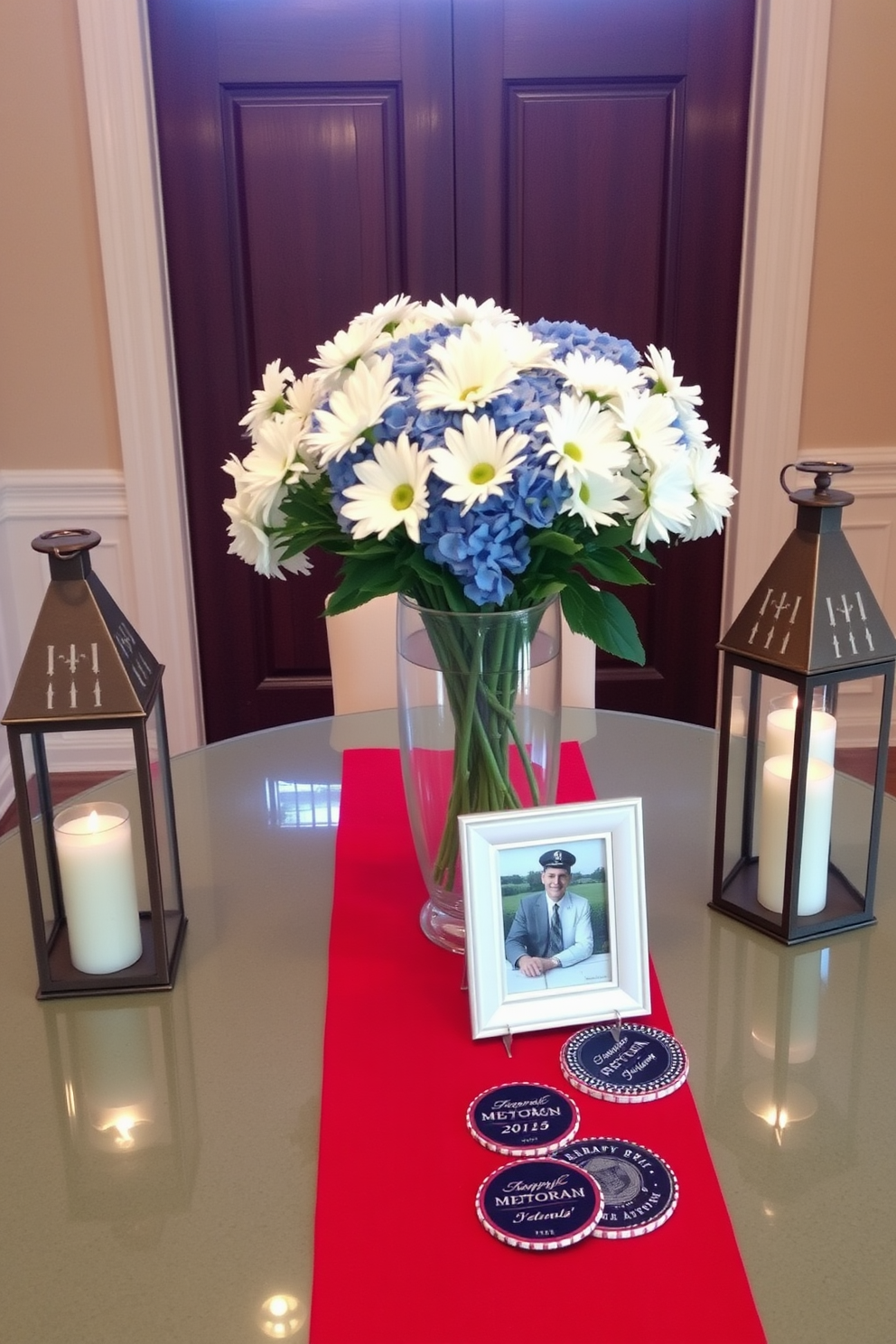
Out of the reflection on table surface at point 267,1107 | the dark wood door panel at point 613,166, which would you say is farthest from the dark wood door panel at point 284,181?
the reflection on table surface at point 267,1107

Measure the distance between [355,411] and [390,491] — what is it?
0.07 meters

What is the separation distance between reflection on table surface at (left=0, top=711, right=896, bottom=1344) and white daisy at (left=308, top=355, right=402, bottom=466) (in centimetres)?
50

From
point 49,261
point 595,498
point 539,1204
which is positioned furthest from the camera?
point 49,261

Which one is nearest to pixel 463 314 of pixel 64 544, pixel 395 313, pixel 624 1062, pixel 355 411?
pixel 395 313

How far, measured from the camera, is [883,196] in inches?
110

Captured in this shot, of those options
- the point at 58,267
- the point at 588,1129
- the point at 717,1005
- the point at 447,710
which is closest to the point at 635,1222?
the point at 588,1129

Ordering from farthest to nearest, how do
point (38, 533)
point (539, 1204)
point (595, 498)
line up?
point (38, 533) < point (595, 498) < point (539, 1204)

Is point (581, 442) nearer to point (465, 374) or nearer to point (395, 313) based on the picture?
point (465, 374)

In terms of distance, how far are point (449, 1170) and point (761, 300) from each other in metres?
2.51

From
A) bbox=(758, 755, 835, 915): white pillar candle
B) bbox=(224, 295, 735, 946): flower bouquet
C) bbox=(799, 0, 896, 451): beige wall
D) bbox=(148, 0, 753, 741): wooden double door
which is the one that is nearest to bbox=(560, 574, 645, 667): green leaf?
bbox=(224, 295, 735, 946): flower bouquet

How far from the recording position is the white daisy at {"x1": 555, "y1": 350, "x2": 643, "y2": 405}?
884 millimetres

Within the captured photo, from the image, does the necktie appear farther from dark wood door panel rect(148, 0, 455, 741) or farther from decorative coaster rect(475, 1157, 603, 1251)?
dark wood door panel rect(148, 0, 455, 741)

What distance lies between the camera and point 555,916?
3.08 ft

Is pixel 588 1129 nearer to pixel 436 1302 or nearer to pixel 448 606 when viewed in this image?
pixel 436 1302
